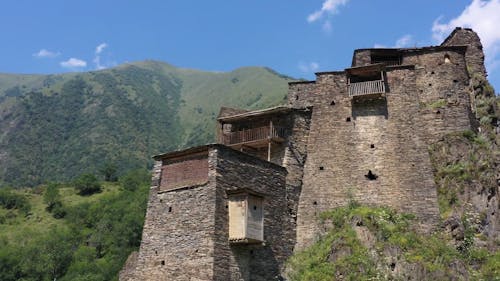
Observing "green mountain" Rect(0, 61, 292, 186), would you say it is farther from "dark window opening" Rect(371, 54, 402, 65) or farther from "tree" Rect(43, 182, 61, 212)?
"dark window opening" Rect(371, 54, 402, 65)

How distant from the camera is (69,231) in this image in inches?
2894

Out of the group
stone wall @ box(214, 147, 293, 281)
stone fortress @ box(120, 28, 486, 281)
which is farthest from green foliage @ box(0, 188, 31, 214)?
stone wall @ box(214, 147, 293, 281)

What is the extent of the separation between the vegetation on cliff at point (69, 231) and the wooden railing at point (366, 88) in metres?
41.4

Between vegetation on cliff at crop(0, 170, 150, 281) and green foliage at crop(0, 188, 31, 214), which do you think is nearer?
vegetation on cliff at crop(0, 170, 150, 281)

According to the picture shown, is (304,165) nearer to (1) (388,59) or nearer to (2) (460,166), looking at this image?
(2) (460,166)

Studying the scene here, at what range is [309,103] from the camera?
1224 inches

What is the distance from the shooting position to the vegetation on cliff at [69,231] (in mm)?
65188

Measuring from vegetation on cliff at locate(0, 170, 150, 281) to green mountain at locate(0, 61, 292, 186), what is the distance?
3139 cm

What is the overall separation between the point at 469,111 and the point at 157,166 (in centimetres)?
1673

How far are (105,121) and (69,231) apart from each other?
7463 centimetres

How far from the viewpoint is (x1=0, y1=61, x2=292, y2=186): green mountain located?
125188 mm

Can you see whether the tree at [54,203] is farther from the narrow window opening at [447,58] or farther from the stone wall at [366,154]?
the narrow window opening at [447,58]

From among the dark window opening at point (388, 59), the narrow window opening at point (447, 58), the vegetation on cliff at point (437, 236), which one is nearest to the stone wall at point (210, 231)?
the vegetation on cliff at point (437, 236)

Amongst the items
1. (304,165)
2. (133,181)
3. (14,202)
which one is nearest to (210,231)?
(304,165)
